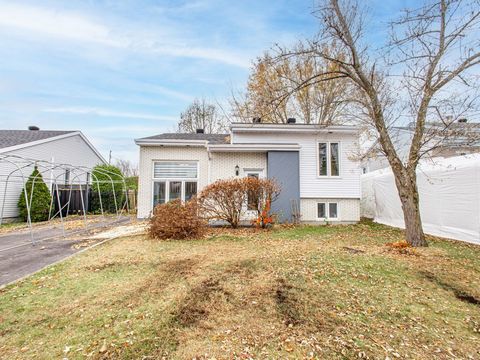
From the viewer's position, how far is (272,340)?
2676 mm

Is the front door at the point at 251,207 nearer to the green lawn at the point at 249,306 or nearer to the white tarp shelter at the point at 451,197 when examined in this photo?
the green lawn at the point at 249,306

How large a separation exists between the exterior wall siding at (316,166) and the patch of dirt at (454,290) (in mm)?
6900

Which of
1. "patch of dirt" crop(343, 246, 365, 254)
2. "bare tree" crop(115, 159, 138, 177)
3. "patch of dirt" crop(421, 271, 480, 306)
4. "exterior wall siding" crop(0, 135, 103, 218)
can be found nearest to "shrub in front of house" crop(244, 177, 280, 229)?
"patch of dirt" crop(343, 246, 365, 254)

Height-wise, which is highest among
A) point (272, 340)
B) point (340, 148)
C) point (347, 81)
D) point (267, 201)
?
point (347, 81)

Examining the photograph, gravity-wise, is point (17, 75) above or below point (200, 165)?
above

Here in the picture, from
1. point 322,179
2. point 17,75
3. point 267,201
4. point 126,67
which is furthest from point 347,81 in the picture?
point 17,75

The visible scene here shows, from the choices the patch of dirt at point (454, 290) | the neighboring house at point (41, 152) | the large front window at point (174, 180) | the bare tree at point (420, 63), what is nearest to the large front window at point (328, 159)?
the bare tree at point (420, 63)

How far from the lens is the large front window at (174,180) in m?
11.8

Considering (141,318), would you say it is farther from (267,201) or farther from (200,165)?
(200,165)

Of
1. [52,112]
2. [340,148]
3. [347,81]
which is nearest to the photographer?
[340,148]

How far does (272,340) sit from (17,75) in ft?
59.5

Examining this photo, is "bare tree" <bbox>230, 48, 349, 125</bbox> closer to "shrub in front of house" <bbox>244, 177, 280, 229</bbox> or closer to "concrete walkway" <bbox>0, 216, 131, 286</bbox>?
"shrub in front of house" <bbox>244, 177, 280, 229</bbox>

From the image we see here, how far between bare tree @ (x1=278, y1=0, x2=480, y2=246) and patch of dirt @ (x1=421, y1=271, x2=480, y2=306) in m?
2.26

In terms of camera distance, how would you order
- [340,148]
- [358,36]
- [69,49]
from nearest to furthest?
[358,36] < [69,49] < [340,148]
